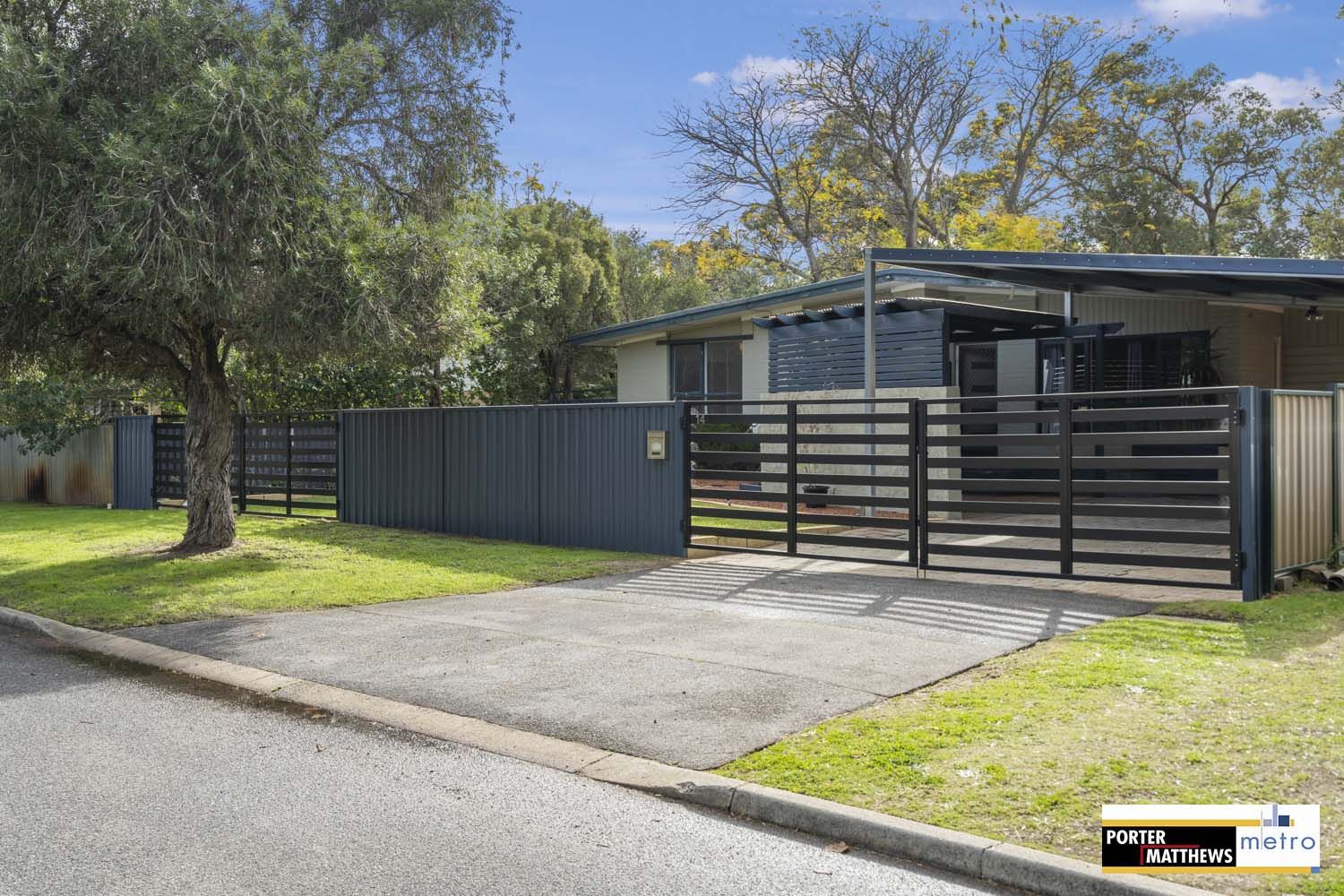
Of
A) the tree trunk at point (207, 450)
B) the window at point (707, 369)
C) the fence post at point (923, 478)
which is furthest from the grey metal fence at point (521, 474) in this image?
the window at point (707, 369)

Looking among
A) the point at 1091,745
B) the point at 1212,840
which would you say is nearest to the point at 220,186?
the point at 1091,745

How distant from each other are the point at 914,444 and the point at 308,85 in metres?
7.37

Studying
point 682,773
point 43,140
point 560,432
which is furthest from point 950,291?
point 682,773

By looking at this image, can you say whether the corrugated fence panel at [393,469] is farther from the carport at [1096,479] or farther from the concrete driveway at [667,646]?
the concrete driveway at [667,646]

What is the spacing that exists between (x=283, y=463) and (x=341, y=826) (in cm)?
1499

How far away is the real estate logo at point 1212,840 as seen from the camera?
3883mm

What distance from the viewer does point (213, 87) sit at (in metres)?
10.5

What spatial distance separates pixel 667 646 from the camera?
7.77m

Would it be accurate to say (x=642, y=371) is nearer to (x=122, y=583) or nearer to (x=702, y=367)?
(x=702, y=367)

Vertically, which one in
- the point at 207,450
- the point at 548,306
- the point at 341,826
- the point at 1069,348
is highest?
the point at 548,306

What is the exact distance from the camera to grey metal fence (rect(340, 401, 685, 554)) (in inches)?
514

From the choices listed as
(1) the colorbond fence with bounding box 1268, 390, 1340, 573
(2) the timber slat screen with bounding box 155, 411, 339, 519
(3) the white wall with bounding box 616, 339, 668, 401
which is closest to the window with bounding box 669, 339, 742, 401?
(3) the white wall with bounding box 616, 339, 668, 401

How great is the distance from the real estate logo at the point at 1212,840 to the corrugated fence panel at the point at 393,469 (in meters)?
13.0

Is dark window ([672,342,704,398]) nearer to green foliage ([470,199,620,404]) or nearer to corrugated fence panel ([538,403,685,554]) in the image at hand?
green foliage ([470,199,620,404])
